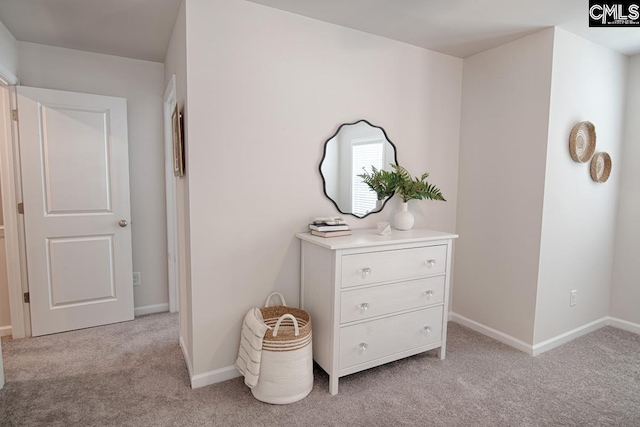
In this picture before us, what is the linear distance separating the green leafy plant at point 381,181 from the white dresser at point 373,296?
326mm

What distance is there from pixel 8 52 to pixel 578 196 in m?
4.56

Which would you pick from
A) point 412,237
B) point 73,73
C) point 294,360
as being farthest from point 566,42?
point 73,73

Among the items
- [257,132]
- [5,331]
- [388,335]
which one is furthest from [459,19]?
[5,331]

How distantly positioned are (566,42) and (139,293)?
13.7 feet

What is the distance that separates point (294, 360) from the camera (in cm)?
198

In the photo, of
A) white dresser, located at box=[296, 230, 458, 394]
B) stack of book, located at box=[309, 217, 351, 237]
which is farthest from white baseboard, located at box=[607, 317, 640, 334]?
stack of book, located at box=[309, 217, 351, 237]

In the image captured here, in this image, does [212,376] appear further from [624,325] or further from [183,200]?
[624,325]

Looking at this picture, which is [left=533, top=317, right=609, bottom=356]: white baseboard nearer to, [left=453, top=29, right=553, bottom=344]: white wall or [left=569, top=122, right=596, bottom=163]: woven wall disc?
[left=453, top=29, right=553, bottom=344]: white wall

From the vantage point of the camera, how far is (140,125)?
3205 mm

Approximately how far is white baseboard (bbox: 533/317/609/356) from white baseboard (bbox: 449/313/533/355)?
72 millimetres

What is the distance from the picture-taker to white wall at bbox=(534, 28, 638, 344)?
8.39 feet

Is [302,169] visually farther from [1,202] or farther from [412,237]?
[1,202]

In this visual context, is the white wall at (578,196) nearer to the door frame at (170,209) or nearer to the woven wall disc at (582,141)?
the woven wall disc at (582,141)

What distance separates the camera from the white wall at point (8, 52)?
96.4 inches
